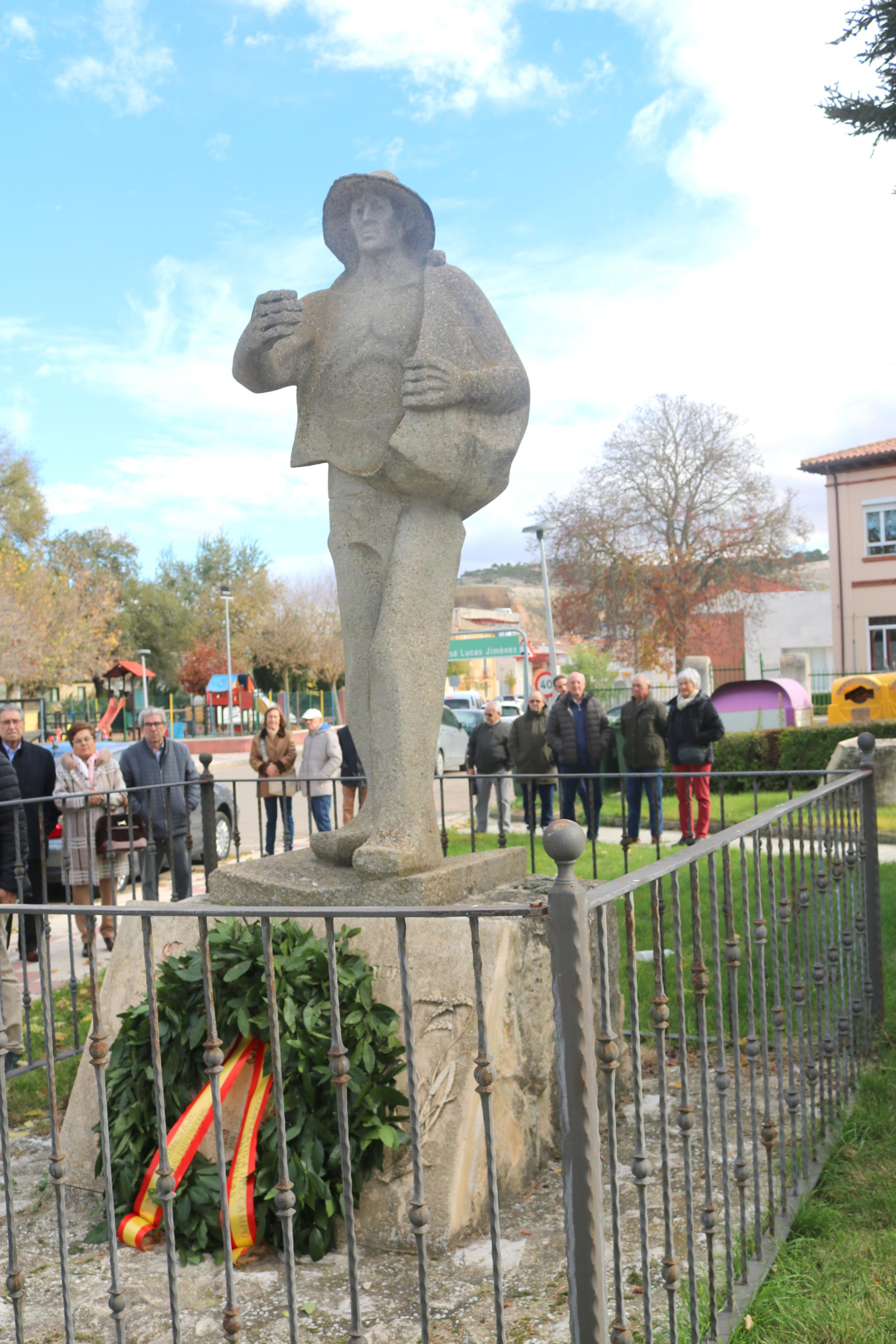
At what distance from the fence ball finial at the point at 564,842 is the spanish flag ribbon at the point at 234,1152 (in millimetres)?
1838

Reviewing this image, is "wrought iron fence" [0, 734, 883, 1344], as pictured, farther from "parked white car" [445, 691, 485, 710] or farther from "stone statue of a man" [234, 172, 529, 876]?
"parked white car" [445, 691, 485, 710]

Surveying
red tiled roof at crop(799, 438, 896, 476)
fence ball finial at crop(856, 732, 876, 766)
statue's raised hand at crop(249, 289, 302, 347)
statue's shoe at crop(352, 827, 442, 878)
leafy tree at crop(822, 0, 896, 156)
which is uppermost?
red tiled roof at crop(799, 438, 896, 476)

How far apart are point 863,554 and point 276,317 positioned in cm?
3349

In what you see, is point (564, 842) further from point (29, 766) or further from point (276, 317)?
point (29, 766)

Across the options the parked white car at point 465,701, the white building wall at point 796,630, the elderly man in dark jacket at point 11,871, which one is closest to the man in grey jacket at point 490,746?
the elderly man in dark jacket at point 11,871

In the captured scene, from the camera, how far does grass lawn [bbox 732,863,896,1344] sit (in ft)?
9.00

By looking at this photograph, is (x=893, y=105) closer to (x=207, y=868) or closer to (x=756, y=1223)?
(x=207, y=868)

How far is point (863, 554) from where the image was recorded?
3459cm

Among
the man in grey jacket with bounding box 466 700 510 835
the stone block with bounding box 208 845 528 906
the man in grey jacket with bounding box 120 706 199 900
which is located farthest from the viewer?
the man in grey jacket with bounding box 466 700 510 835

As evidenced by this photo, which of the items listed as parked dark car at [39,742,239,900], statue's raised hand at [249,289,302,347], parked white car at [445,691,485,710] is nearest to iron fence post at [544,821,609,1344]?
statue's raised hand at [249,289,302,347]

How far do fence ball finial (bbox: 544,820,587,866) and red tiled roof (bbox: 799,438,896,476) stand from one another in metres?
34.8

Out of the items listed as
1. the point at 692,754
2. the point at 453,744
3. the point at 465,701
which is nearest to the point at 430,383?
the point at 692,754

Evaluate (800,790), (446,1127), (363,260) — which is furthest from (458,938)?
(800,790)

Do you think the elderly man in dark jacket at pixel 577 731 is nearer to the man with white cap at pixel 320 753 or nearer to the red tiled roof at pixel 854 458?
the man with white cap at pixel 320 753
